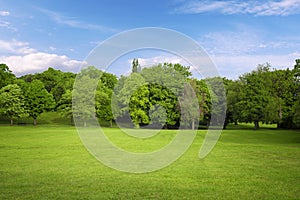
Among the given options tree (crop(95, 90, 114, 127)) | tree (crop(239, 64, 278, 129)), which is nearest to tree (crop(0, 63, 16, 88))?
tree (crop(95, 90, 114, 127))

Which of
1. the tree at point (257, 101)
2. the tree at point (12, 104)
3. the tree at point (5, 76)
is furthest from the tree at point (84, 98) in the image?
the tree at point (257, 101)

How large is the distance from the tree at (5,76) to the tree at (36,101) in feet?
27.0

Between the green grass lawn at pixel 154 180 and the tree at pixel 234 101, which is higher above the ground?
the tree at pixel 234 101

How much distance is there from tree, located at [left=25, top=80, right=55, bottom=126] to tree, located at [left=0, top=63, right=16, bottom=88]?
8219mm

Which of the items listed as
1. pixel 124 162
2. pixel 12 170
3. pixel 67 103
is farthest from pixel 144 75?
pixel 12 170

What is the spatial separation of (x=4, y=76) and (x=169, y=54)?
2732 inches

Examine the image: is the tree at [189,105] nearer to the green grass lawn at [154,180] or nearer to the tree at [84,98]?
the tree at [84,98]

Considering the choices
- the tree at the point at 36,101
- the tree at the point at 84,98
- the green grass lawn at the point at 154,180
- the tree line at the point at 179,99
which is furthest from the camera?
the tree at the point at 36,101

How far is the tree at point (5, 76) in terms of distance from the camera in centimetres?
7269

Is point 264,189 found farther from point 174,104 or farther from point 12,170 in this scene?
point 174,104

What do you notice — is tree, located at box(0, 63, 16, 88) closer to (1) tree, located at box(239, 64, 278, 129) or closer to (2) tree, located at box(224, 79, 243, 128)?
(2) tree, located at box(224, 79, 243, 128)

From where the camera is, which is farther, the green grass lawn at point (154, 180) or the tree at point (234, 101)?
the tree at point (234, 101)

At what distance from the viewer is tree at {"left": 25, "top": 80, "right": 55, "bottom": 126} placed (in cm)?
6606

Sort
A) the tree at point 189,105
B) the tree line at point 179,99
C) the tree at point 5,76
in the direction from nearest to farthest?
1. the tree line at point 179,99
2. the tree at point 189,105
3. the tree at point 5,76
